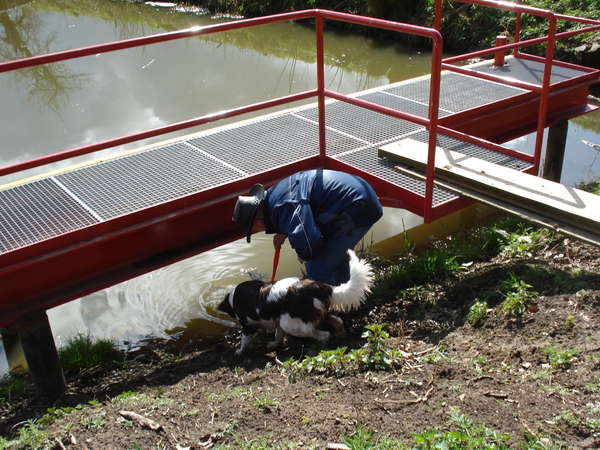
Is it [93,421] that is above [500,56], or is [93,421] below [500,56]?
below

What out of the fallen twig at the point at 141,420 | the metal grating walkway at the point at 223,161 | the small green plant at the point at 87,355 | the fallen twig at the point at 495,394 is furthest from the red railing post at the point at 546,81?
the small green plant at the point at 87,355

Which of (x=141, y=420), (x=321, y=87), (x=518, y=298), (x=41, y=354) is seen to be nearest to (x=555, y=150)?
(x=321, y=87)

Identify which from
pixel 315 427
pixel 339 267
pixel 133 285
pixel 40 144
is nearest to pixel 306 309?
pixel 339 267

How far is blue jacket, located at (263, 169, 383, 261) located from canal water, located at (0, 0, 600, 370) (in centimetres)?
156

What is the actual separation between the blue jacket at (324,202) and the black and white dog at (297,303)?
341 mm

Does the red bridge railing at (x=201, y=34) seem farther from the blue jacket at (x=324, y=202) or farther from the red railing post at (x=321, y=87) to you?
the blue jacket at (x=324, y=202)

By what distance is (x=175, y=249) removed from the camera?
479 cm

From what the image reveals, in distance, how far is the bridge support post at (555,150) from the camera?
7156 millimetres

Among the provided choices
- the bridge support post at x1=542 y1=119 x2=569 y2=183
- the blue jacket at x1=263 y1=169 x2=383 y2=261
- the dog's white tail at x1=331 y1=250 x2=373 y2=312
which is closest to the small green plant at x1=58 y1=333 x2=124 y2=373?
the blue jacket at x1=263 y1=169 x2=383 y2=261

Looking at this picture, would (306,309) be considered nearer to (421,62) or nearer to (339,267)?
(339,267)

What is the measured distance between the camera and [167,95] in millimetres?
10609

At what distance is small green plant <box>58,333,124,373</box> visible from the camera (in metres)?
4.65

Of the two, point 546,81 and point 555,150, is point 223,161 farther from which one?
point 555,150

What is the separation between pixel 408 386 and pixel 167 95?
28.4 feet
